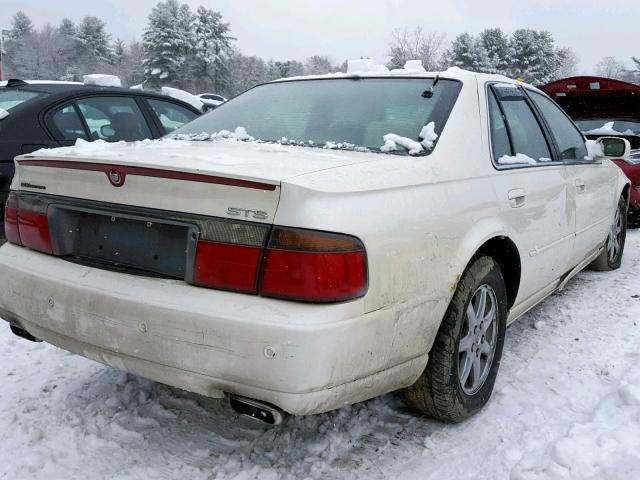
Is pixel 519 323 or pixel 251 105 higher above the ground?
pixel 251 105

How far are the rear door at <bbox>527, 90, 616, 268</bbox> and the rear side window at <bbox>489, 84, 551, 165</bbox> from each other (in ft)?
0.61

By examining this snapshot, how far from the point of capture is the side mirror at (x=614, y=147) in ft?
14.2

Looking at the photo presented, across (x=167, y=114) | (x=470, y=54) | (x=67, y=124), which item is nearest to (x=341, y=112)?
(x=67, y=124)

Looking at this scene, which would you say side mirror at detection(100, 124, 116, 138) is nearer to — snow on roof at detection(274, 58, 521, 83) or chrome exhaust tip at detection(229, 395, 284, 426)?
snow on roof at detection(274, 58, 521, 83)

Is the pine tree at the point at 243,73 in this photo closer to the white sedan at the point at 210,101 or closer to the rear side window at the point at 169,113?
the white sedan at the point at 210,101

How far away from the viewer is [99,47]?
73.0 meters

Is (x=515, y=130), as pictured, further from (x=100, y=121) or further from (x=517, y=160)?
(x=100, y=121)

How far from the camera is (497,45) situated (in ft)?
180

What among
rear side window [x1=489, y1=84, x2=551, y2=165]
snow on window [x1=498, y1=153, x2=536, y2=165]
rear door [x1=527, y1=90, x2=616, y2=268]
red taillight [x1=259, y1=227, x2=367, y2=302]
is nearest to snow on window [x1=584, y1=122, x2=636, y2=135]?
rear door [x1=527, y1=90, x2=616, y2=268]

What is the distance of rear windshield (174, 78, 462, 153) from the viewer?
256 centimetres

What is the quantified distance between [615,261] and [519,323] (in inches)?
72.3

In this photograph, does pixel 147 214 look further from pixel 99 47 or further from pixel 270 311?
pixel 99 47

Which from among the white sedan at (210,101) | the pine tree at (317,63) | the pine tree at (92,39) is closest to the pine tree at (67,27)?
the pine tree at (92,39)

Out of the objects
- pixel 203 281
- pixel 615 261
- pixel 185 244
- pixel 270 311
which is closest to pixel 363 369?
pixel 270 311
